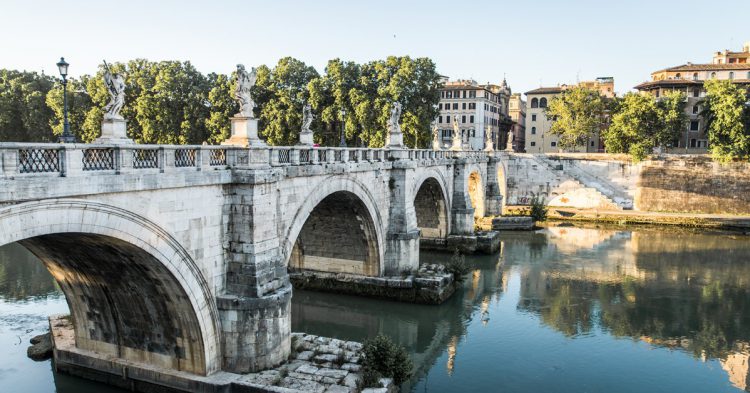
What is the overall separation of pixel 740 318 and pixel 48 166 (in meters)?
25.3

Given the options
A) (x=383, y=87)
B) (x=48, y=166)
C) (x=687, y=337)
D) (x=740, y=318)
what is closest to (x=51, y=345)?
(x=48, y=166)

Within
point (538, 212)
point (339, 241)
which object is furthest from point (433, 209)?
point (538, 212)

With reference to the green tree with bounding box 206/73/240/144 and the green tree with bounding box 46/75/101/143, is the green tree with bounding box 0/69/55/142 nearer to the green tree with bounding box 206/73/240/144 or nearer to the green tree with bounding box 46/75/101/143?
the green tree with bounding box 46/75/101/143

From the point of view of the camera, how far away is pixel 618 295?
26.2 meters

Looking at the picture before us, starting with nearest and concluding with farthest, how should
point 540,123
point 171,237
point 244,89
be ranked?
point 171,237, point 244,89, point 540,123

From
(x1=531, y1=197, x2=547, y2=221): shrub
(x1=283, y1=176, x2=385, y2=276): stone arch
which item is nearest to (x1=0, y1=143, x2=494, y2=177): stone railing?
(x1=283, y1=176, x2=385, y2=276): stone arch

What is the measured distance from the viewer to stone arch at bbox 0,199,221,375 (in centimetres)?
1129

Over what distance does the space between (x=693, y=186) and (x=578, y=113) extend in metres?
14.0

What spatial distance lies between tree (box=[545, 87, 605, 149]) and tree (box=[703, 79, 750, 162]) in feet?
38.2

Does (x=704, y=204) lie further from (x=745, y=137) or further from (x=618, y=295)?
(x=618, y=295)

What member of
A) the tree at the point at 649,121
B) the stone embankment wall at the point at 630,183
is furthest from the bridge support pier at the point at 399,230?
the tree at the point at 649,121

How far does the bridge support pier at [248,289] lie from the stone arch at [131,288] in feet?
1.33

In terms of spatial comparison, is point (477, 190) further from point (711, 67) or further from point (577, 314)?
point (711, 67)

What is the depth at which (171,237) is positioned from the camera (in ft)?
41.1
